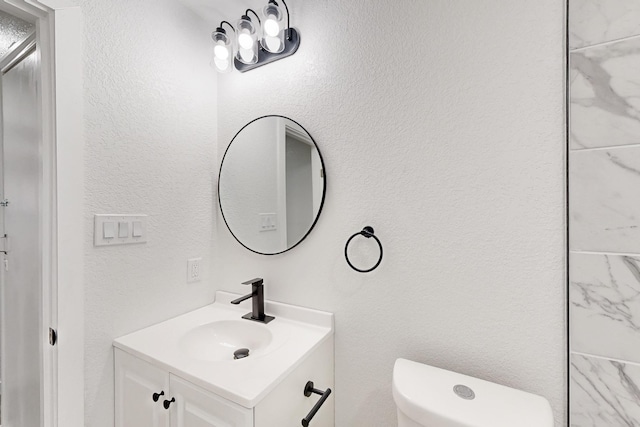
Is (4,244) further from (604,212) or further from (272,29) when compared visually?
(604,212)

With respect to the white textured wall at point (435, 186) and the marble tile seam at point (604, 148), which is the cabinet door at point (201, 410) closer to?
the white textured wall at point (435, 186)

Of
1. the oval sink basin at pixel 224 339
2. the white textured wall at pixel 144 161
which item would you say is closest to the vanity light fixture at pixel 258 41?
the white textured wall at pixel 144 161

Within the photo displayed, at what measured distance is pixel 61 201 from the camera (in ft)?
2.96

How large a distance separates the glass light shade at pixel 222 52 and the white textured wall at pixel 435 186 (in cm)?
22

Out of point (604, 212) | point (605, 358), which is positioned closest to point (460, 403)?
point (605, 358)

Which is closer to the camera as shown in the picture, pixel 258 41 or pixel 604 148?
pixel 604 148

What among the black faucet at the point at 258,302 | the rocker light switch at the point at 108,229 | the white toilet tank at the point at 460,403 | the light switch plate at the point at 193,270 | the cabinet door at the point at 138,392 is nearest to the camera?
the white toilet tank at the point at 460,403

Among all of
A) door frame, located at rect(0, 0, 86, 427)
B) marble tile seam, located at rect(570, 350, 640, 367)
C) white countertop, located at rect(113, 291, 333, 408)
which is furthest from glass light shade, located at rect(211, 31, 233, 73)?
marble tile seam, located at rect(570, 350, 640, 367)

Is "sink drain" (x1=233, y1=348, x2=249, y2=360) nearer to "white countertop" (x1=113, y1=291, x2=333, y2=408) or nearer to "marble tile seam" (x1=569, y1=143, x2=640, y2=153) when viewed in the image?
"white countertop" (x1=113, y1=291, x2=333, y2=408)

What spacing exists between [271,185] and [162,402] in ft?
3.03

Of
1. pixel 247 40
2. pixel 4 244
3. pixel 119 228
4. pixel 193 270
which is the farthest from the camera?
pixel 4 244

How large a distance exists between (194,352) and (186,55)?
1.38 metres

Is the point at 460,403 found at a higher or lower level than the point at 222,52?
lower

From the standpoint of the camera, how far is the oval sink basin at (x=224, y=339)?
3.69 feet
